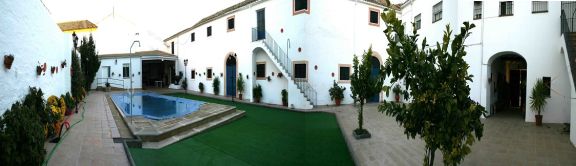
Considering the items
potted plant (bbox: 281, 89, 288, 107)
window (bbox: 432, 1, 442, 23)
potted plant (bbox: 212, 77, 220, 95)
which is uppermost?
window (bbox: 432, 1, 442, 23)

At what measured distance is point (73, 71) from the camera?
47.2 ft

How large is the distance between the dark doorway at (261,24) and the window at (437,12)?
7.83 m

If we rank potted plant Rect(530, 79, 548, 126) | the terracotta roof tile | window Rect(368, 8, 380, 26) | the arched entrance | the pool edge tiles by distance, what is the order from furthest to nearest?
1. the terracotta roof tile
2. window Rect(368, 8, 380, 26)
3. the arched entrance
4. potted plant Rect(530, 79, 548, 126)
5. the pool edge tiles

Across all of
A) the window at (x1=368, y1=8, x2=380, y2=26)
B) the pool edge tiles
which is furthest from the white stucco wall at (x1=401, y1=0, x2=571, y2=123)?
the pool edge tiles

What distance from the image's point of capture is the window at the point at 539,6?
383 inches

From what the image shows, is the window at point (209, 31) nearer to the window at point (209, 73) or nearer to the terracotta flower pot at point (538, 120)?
the window at point (209, 73)

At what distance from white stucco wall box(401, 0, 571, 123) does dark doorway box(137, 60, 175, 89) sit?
79.2ft

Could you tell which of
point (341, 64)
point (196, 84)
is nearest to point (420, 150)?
point (341, 64)

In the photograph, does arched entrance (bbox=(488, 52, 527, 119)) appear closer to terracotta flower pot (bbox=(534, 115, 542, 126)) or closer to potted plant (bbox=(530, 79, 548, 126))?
potted plant (bbox=(530, 79, 548, 126))

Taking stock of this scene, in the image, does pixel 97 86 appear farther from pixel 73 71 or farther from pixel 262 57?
pixel 262 57

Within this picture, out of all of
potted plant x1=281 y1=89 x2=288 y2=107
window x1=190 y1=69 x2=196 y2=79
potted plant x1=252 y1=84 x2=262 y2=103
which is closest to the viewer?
potted plant x1=281 y1=89 x2=288 y2=107

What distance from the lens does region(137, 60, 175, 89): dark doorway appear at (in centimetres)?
2846

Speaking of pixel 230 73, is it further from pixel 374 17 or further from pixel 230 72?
pixel 374 17

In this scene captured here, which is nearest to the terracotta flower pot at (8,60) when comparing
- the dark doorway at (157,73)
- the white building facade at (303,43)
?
the white building facade at (303,43)
